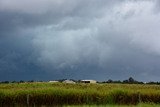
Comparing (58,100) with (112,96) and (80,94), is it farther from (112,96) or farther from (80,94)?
(112,96)

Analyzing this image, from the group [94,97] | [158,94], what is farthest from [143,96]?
[94,97]

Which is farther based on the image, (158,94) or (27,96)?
(158,94)

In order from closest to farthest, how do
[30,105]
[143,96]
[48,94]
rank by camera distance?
[30,105], [48,94], [143,96]

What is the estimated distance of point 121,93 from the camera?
1629 inches

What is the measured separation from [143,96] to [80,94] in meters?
6.41

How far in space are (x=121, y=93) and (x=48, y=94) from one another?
22.5 ft

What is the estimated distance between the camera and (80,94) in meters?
41.1

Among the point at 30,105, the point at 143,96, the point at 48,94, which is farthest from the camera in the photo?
the point at 143,96

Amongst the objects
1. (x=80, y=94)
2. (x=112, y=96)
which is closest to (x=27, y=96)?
(x=80, y=94)

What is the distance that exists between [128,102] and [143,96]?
8.90 feet

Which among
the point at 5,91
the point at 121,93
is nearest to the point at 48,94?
the point at 5,91

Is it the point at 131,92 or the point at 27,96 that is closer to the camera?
the point at 27,96

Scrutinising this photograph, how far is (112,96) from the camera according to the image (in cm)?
4088

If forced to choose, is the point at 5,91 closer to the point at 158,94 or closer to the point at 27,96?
the point at 27,96
